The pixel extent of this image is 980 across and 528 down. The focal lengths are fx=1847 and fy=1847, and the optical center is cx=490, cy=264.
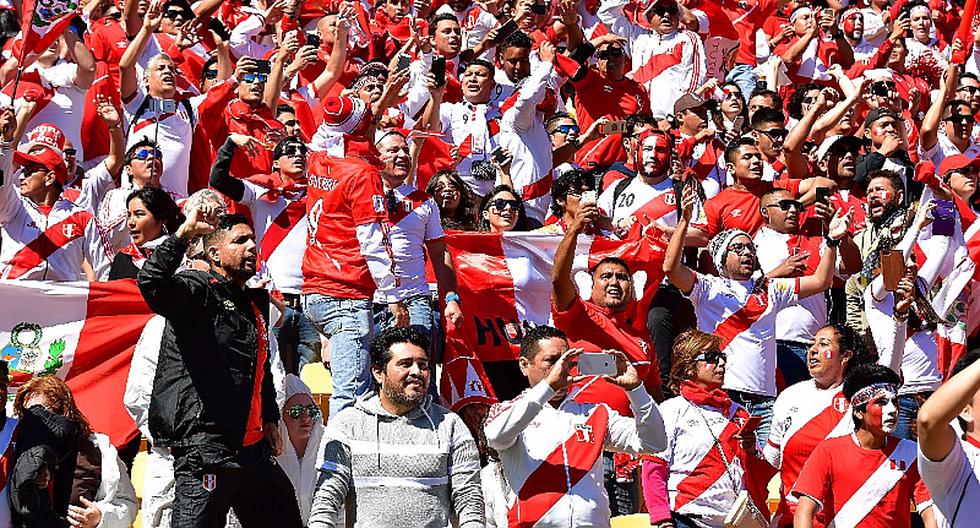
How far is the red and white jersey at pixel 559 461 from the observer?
8430mm

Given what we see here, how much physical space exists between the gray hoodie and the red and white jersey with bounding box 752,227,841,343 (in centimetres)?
431

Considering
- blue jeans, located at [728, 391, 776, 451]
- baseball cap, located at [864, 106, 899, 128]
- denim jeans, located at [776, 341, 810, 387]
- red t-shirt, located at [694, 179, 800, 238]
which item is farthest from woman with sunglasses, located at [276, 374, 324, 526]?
baseball cap, located at [864, 106, 899, 128]

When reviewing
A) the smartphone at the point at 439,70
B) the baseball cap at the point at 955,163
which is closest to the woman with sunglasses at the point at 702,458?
the smartphone at the point at 439,70

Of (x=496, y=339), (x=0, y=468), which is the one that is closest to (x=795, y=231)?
(x=496, y=339)

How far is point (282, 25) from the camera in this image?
16609 millimetres

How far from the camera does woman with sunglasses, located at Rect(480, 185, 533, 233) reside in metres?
12.1

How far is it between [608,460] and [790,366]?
1754 millimetres

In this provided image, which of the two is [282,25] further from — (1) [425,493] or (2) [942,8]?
(1) [425,493]

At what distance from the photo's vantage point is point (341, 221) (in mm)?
10695

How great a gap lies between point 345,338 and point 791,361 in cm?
315

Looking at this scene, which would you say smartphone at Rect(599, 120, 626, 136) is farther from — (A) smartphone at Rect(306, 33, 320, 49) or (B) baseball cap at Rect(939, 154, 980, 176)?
(A) smartphone at Rect(306, 33, 320, 49)

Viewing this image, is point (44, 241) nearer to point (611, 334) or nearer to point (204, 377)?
point (204, 377)

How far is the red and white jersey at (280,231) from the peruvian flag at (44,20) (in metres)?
2.00

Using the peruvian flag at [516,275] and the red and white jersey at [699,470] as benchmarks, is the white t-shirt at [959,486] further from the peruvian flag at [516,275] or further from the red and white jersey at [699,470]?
the peruvian flag at [516,275]
